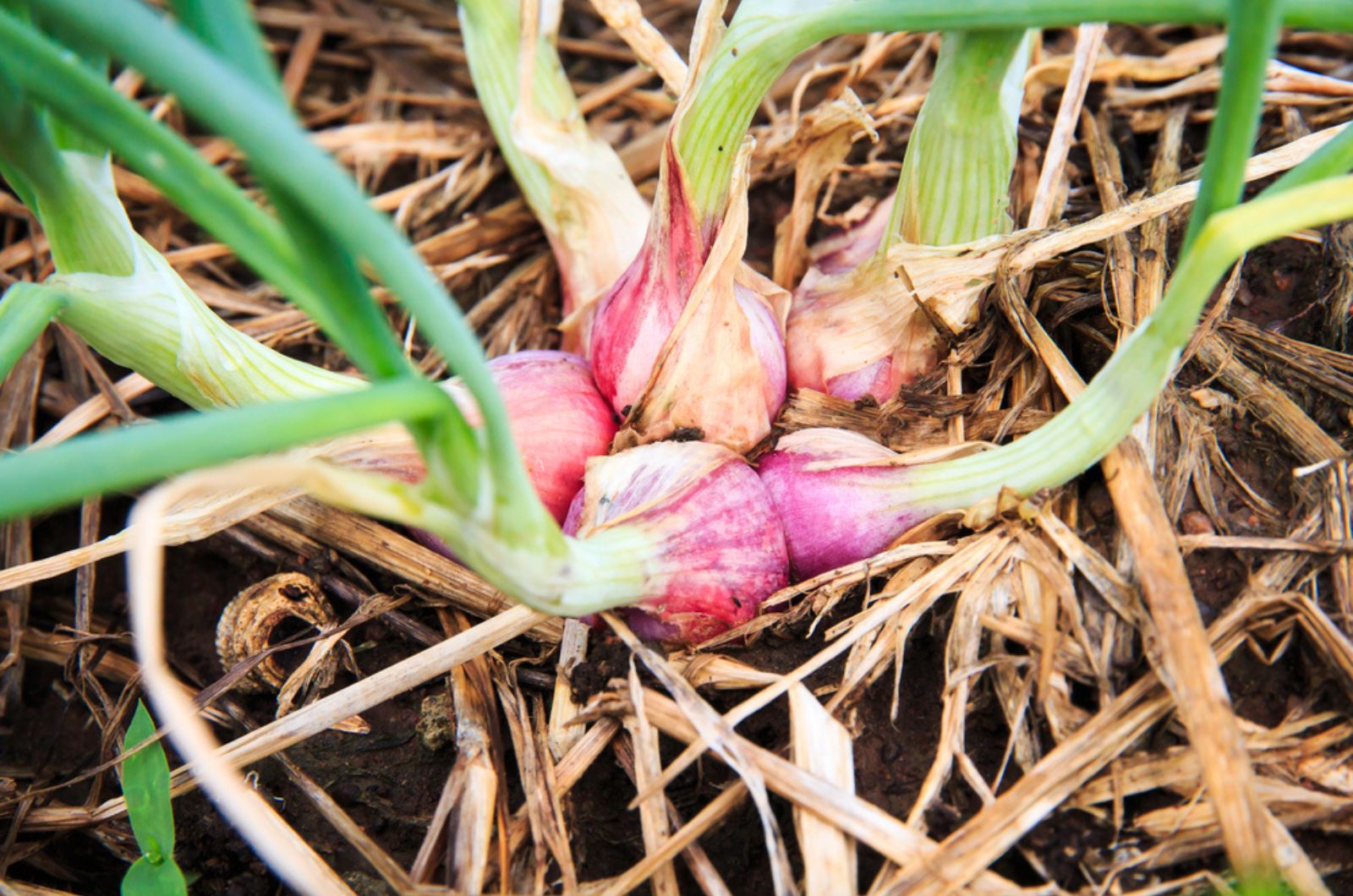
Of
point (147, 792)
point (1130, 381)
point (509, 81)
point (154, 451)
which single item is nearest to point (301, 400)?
point (154, 451)

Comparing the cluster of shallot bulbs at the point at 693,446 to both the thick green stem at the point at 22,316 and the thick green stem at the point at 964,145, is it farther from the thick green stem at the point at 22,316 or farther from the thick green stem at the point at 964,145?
the thick green stem at the point at 22,316

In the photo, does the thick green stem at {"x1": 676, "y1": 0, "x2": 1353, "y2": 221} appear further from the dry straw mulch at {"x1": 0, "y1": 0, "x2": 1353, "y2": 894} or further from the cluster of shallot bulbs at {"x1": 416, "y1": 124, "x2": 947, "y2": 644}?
the dry straw mulch at {"x1": 0, "y1": 0, "x2": 1353, "y2": 894}

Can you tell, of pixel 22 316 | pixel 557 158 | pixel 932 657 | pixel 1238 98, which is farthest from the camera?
pixel 557 158

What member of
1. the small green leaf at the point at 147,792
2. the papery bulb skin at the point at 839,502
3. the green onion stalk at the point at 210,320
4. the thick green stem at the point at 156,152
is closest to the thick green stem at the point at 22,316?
the green onion stalk at the point at 210,320

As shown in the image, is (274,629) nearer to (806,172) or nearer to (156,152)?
(156,152)

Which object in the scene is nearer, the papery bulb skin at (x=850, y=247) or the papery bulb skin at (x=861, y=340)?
the papery bulb skin at (x=861, y=340)

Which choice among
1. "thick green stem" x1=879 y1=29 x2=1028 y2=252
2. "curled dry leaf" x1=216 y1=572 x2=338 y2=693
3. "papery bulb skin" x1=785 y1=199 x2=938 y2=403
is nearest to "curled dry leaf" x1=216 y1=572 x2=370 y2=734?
"curled dry leaf" x1=216 y1=572 x2=338 y2=693

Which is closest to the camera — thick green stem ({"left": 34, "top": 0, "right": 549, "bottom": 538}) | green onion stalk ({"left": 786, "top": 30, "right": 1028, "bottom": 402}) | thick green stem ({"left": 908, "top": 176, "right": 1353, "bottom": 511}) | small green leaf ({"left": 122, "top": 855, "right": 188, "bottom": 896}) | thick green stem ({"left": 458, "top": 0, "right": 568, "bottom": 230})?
thick green stem ({"left": 34, "top": 0, "right": 549, "bottom": 538})

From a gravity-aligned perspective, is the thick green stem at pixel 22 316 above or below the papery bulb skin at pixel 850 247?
below
